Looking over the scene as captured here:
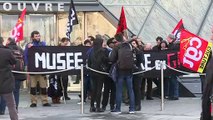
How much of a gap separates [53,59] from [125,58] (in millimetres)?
2117

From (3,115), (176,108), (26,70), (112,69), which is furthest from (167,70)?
(3,115)

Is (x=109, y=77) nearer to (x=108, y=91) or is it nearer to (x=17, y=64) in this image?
(x=108, y=91)

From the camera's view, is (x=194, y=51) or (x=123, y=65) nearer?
(x=123, y=65)

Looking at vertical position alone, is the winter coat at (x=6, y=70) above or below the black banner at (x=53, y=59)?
below

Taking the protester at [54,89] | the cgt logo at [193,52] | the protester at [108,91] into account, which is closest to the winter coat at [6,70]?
the protester at [108,91]

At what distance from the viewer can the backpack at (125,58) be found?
10.6 m

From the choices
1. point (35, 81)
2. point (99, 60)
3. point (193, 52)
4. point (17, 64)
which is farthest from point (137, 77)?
point (17, 64)

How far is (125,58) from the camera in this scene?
10648 mm

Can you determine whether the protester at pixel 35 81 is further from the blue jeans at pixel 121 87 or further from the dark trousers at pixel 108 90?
the blue jeans at pixel 121 87

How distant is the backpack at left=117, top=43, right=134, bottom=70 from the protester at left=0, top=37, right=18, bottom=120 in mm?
2505

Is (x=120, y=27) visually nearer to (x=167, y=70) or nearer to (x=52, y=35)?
(x=167, y=70)

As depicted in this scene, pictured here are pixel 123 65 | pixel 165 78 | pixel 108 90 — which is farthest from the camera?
pixel 165 78

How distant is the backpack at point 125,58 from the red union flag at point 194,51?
4.07ft

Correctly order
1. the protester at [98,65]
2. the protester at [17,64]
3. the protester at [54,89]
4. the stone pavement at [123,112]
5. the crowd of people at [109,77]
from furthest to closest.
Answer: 1. the protester at [54,89]
2. the protester at [98,65]
3. the protester at [17,64]
4. the crowd of people at [109,77]
5. the stone pavement at [123,112]
